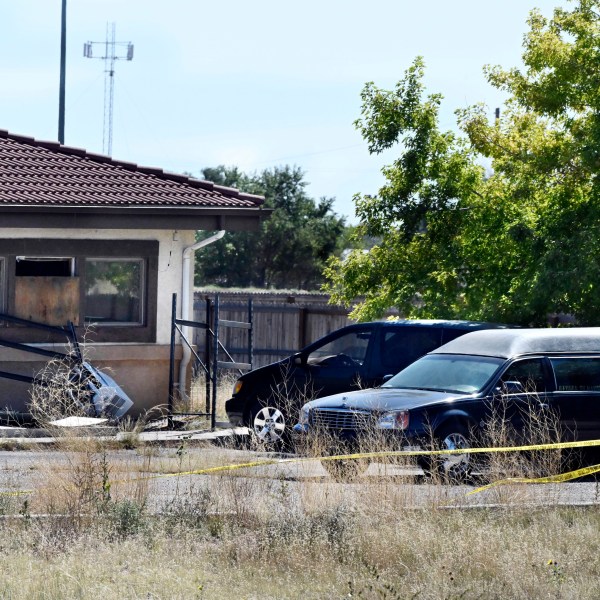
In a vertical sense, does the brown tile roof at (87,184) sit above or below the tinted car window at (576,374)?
above

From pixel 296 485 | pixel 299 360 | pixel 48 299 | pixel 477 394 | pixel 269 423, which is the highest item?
pixel 48 299

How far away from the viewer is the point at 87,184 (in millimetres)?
19672

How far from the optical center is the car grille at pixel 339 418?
12984 mm

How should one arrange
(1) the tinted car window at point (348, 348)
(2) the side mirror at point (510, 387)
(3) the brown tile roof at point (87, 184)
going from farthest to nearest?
(3) the brown tile roof at point (87, 184) → (1) the tinted car window at point (348, 348) → (2) the side mirror at point (510, 387)

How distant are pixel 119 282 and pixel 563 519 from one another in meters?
10.9

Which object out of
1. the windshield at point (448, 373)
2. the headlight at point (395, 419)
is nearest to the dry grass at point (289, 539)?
the headlight at point (395, 419)

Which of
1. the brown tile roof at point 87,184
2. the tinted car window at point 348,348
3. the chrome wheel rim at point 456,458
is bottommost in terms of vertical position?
the chrome wheel rim at point 456,458

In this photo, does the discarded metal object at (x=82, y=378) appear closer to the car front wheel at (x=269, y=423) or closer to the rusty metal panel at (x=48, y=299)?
the rusty metal panel at (x=48, y=299)

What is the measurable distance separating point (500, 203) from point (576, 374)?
524 cm

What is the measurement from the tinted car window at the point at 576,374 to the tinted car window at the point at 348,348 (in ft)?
10.2

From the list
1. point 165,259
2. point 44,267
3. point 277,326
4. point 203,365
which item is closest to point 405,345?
point 203,365

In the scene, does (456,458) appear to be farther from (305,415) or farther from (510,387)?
(305,415)

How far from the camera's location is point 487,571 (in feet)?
27.0

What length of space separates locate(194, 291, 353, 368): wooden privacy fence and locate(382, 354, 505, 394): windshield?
9.48m
